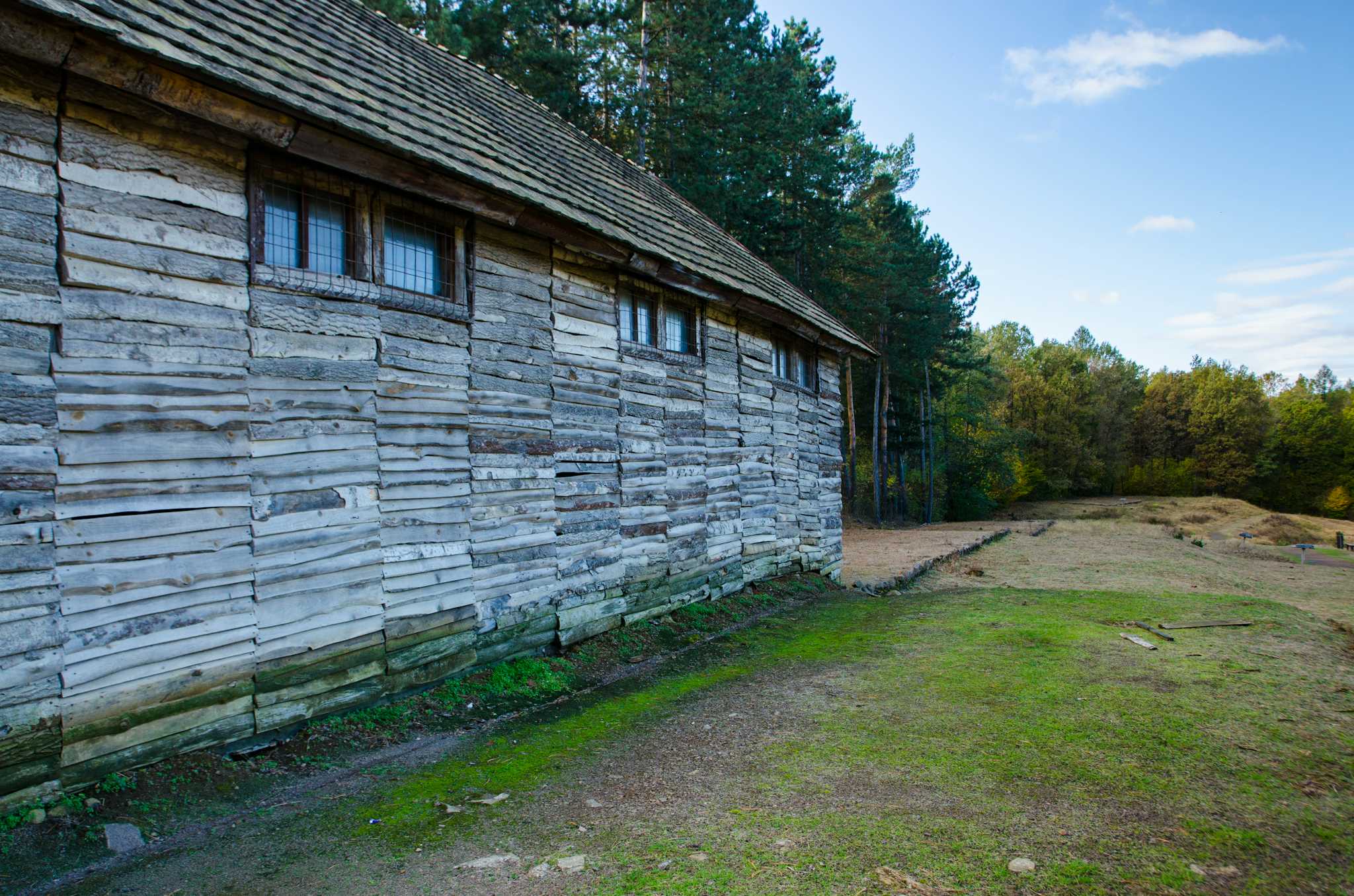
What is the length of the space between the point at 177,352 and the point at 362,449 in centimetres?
132

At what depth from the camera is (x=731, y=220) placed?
21.4 metres

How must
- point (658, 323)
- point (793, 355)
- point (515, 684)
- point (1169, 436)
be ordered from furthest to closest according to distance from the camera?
point (1169, 436) → point (793, 355) → point (658, 323) → point (515, 684)

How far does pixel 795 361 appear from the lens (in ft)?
39.4

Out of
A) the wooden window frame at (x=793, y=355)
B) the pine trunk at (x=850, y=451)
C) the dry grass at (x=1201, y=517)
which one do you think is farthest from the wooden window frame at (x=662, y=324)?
the dry grass at (x=1201, y=517)

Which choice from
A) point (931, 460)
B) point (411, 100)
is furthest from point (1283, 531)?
point (411, 100)

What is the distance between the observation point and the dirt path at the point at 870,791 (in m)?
3.15

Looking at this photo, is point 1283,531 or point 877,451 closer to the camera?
point 877,451

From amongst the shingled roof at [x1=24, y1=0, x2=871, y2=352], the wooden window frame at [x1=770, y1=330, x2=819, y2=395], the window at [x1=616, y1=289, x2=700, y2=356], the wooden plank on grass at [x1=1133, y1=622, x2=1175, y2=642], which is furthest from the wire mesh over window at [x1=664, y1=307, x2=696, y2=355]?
the wooden plank on grass at [x1=1133, y1=622, x2=1175, y2=642]

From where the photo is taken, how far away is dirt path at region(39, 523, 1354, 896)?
3150 millimetres

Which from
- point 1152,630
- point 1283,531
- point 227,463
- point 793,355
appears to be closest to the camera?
point 227,463

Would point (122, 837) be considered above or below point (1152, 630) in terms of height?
above

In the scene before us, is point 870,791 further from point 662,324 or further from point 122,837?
point 662,324

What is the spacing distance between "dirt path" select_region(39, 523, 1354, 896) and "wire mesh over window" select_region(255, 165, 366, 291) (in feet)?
11.5

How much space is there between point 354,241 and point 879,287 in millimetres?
27410
